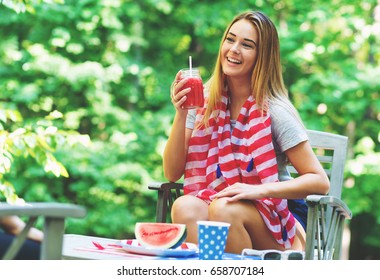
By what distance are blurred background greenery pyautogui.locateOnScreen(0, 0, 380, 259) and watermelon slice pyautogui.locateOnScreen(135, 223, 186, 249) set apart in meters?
5.15

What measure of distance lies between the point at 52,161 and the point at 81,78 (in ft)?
16.4

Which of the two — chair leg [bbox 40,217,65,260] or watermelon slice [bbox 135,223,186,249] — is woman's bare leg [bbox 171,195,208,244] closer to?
watermelon slice [bbox 135,223,186,249]

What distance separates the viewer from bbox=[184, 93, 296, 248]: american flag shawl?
2.60 meters

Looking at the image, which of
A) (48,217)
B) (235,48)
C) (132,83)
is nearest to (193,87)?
(235,48)

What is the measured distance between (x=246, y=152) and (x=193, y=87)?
1.02ft

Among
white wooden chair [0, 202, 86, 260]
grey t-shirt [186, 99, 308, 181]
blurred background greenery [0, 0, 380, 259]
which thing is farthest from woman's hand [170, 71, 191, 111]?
blurred background greenery [0, 0, 380, 259]

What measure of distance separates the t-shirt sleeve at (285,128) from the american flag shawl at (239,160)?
1.3 inches

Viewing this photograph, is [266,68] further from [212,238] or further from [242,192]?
[212,238]

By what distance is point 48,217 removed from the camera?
145 cm

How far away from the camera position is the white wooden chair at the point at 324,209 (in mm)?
2406

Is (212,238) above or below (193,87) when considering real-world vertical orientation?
below

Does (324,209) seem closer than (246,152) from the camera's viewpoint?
No

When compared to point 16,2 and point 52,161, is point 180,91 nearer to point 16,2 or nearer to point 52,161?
point 52,161

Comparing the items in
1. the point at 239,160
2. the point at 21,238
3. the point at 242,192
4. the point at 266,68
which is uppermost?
the point at 266,68
